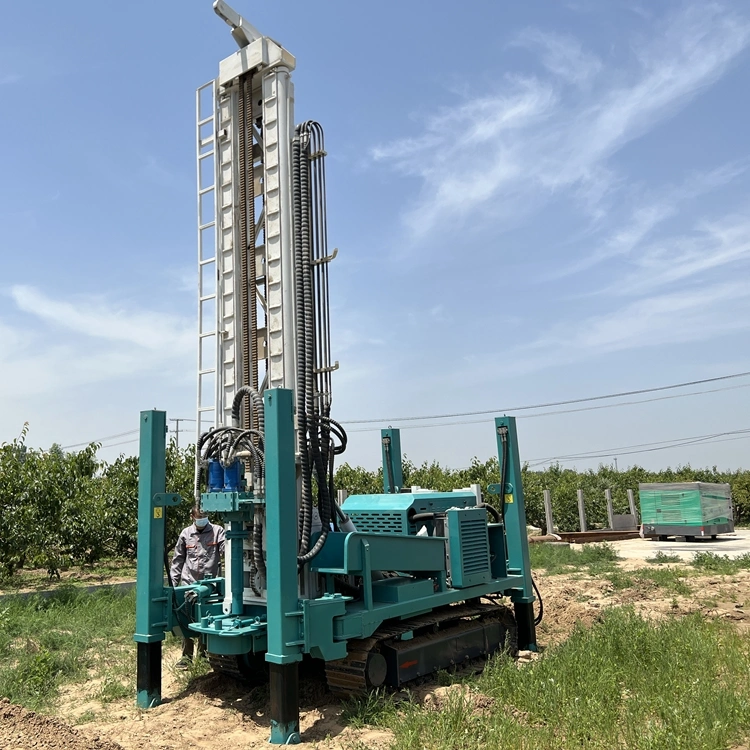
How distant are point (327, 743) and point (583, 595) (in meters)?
7.40

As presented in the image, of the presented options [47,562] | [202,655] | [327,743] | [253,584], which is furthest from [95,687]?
[47,562]

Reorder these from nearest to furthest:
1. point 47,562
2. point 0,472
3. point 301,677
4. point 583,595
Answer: point 301,677
point 583,595
point 0,472
point 47,562

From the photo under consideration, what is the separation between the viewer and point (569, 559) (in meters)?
16.4

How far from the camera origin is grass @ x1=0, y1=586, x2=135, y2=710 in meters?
6.67

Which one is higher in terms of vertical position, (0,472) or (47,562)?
(0,472)

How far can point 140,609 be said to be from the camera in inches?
244

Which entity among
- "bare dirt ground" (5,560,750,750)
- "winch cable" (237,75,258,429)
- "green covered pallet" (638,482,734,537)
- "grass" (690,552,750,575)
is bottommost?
"bare dirt ground" (5,560,750,750)

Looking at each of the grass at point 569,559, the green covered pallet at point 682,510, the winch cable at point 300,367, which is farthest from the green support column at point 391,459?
the green covered pallet at point 682,510

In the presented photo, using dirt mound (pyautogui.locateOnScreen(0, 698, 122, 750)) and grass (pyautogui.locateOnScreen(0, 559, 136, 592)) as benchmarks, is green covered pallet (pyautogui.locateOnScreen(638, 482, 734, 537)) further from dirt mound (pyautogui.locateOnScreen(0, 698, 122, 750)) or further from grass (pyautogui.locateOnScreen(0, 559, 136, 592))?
dirt mound (pyautogui.locateOnScreen(0, 698, 122, 750))

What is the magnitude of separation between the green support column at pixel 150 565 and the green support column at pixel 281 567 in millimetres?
1393

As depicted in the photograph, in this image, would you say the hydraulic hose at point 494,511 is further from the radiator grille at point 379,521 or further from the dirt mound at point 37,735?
the dirt mound at point 37,735

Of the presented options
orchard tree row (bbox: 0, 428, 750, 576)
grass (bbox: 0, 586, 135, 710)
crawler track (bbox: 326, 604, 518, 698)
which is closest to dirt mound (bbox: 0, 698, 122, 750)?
grass (bbox: 0, 586, 135, 710)

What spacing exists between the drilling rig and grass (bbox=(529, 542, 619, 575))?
7951mm

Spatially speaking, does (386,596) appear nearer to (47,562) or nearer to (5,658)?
(5,658)
